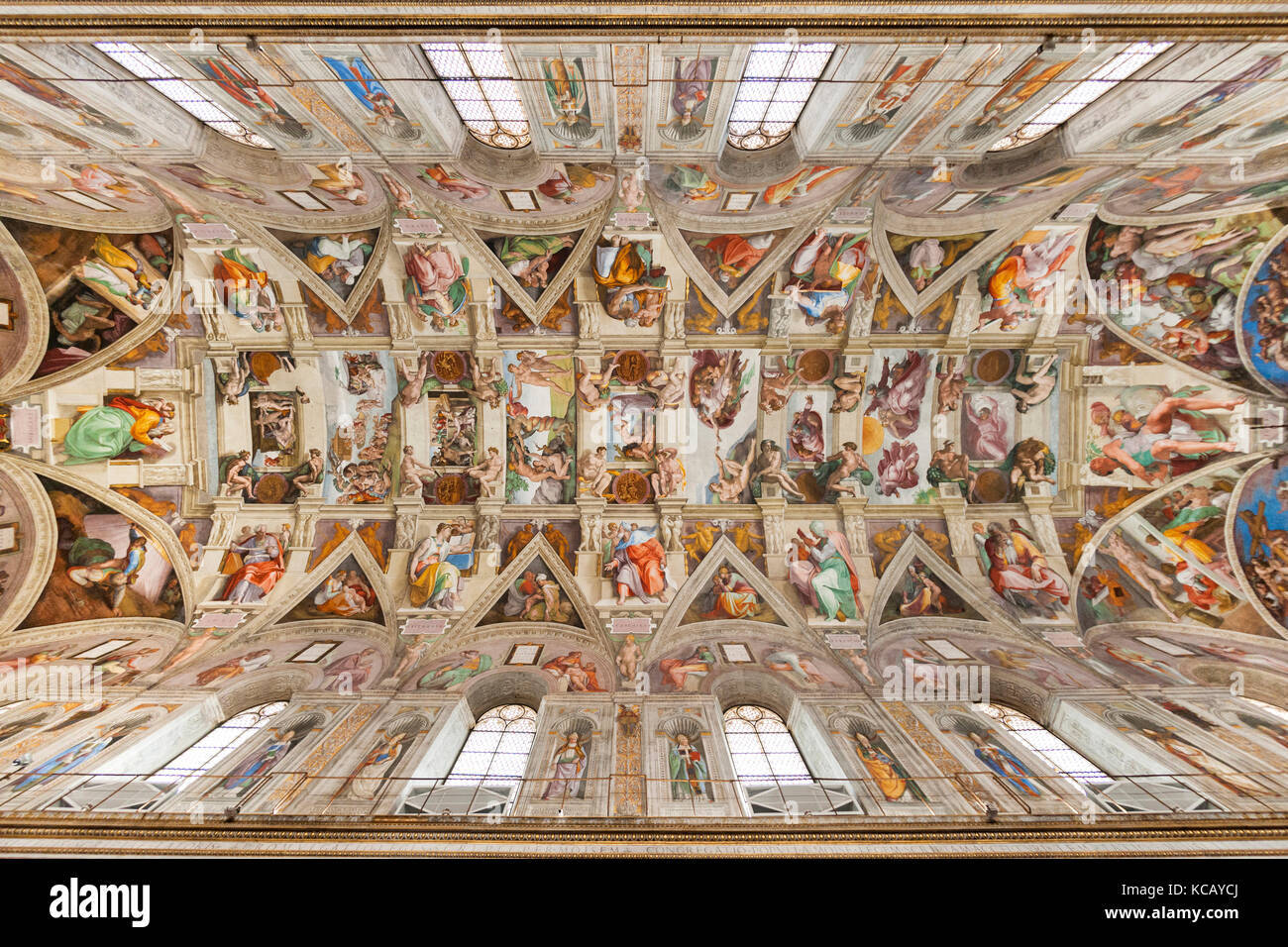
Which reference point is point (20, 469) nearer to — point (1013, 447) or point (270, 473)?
point (270, 473)

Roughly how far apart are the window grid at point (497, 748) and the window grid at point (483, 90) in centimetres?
954

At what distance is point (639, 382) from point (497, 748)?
25.2 feet

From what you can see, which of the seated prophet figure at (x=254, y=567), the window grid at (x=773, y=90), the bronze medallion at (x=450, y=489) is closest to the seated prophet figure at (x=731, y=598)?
the bronze medallion at (x=450, y=489)

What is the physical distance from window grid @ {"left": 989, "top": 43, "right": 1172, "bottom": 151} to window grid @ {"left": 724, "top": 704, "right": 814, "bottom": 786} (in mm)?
9904

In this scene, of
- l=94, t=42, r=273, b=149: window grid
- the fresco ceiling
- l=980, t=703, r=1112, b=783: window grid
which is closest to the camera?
l=94, t=42, r=273, b=149: window grid

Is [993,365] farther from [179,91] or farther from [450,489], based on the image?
[179,91]

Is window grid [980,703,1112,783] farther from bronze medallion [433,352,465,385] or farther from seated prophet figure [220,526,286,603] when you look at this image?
seated prophet figure [220,526,286,603]

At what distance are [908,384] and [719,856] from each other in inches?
410

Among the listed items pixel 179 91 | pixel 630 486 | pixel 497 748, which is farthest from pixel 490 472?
pixel 179 91

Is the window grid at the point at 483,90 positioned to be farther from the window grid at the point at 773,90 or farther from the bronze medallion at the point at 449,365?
the bronze medallion at the point at 449,365

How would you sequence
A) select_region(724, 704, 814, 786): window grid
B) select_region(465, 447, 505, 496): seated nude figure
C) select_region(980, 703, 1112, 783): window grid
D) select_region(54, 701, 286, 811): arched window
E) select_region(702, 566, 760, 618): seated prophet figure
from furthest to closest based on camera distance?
1. select_region(465, 447, 505, 496): seated nude figure
2. select_region(702, 566, 760, 618): seated prophet figure
3. select_region(724, 704, 814, 786): window grid
4. select_region(980, 703, 1112, 783): window grid
5. select_region(54, 701, 286, 811): arched window

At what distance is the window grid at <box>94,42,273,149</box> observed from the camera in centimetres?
725

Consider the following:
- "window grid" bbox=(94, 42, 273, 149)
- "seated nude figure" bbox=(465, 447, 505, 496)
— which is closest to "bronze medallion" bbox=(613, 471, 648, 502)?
"seated nude figure" bbox=(465, 447, 505, 496)

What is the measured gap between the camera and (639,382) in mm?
12922
